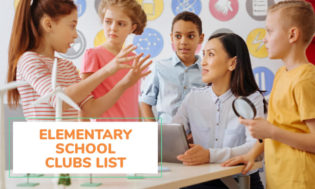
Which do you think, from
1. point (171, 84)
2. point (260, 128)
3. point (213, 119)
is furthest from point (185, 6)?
point (260, 128)

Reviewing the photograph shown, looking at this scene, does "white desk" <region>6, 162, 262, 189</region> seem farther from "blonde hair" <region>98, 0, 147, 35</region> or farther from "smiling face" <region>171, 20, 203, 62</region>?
"smiling face" <region>171, 20, 203, 62</region>

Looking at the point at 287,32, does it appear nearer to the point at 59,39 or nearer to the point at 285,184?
the point at 285,184

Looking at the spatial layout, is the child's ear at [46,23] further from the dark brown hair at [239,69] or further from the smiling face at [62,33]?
the dark brown hair at [239,69]

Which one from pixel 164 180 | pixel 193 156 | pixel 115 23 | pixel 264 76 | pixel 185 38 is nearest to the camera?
pixel 164 180

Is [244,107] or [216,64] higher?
[216,64]

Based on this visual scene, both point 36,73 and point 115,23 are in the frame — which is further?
point 115,23

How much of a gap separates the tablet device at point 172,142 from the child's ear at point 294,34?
1.79 ft

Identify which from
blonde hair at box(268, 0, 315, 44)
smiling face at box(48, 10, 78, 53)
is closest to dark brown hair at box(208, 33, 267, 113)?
blonde hair at box(268, 0, 315, 44)

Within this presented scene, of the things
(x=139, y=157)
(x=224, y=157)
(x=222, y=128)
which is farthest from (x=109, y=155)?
(x=222, y=128)

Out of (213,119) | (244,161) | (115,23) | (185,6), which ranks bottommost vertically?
(244,161)

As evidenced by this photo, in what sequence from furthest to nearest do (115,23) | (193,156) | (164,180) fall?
(115,23) < (193,156) < (164,180)

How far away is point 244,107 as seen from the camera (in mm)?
1153

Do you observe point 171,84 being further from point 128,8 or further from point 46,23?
point 46,23

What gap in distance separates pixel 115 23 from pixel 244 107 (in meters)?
0.97
